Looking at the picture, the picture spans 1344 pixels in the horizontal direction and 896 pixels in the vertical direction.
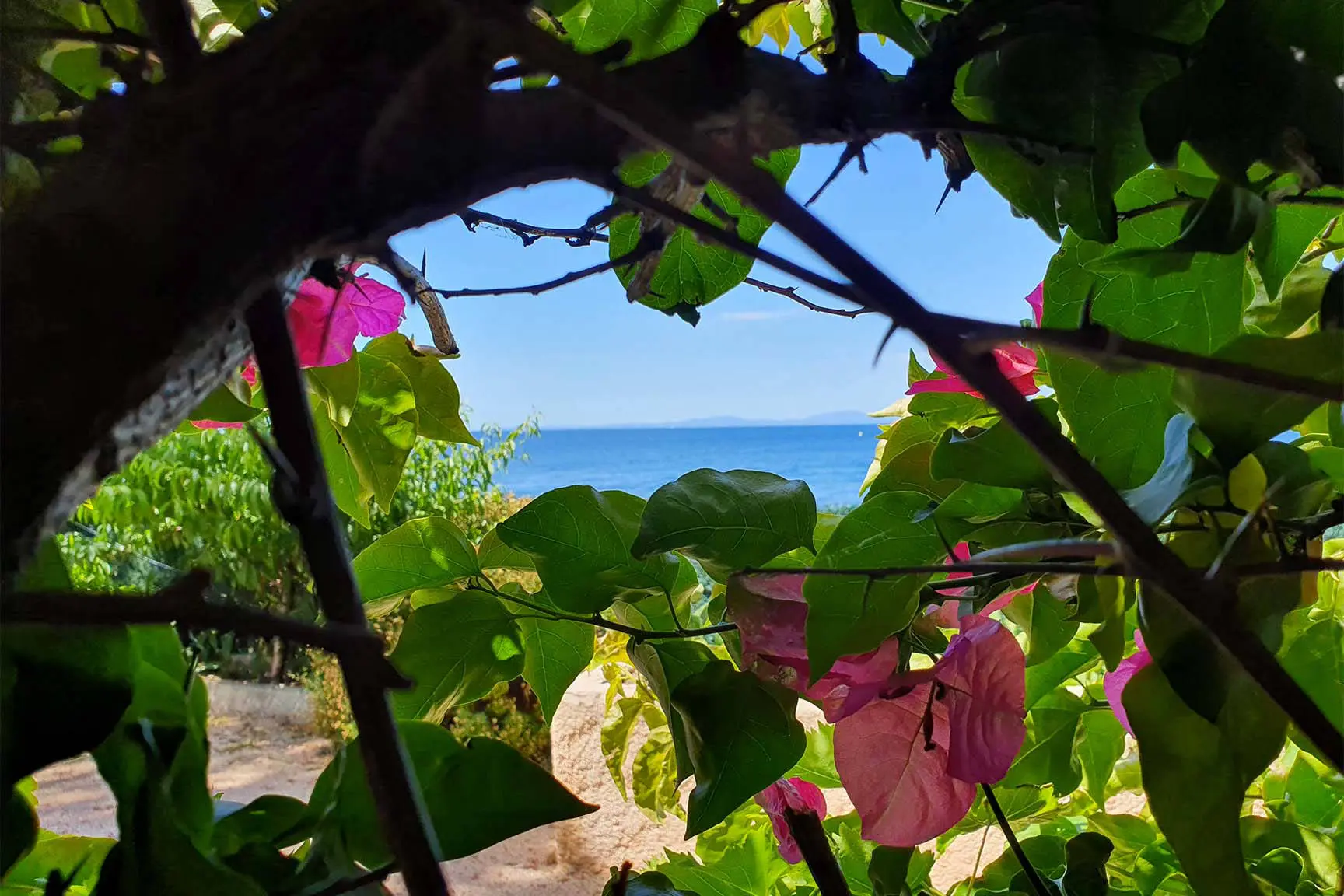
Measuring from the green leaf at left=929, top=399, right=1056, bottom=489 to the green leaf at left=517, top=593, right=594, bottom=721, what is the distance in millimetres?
180

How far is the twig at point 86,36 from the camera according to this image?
200mm

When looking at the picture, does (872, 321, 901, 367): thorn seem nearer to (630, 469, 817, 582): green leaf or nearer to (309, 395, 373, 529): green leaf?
(630, 469, 817, 582): green leaf

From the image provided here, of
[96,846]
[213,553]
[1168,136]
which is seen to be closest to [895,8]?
[1168,136]

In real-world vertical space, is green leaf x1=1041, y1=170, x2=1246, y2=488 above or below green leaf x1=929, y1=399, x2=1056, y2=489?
above

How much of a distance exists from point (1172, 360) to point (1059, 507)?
148mm

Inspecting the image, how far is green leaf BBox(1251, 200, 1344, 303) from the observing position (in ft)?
0.80

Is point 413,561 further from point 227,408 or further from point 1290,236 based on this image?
point 1290,236

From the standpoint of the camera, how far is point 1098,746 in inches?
17.0

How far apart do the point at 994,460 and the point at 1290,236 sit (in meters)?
0.13

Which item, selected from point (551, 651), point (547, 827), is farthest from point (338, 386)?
point (547, 827)

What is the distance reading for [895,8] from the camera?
0.73 ft

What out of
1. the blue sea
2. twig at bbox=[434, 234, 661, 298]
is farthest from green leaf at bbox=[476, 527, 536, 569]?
the blue sea

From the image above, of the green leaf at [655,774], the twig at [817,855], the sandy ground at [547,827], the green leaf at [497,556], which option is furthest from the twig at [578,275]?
the sandy ground at [547,827]

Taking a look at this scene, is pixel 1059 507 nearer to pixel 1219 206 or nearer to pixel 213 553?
pixel 1219 206
